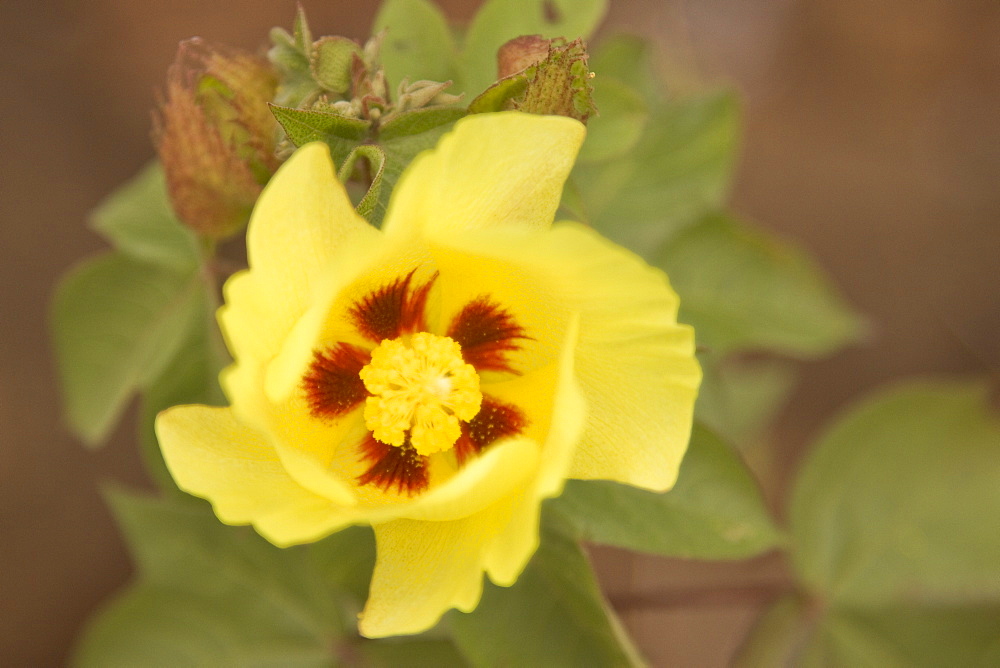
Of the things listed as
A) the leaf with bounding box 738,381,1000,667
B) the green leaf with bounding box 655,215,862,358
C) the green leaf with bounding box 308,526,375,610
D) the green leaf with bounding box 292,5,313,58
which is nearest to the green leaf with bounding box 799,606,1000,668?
the leaf with bounding box 738,381,1000,667

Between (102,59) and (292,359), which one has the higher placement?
(292,359)

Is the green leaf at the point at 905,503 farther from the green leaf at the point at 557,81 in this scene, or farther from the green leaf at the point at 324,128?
the green leaf at the point at 324,128

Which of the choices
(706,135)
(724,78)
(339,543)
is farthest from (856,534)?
(724,78)

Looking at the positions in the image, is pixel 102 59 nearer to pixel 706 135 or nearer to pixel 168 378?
pixel 168 378

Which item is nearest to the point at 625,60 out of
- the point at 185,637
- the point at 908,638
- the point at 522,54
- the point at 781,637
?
the point at 522,54

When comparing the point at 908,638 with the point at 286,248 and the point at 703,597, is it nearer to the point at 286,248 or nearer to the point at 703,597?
the point at 703,597

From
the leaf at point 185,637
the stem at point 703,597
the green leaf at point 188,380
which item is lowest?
the leaf at point 185,637

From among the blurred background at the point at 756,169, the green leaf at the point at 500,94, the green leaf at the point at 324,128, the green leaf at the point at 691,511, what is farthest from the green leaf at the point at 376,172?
the blurred background at the point at 756,169
